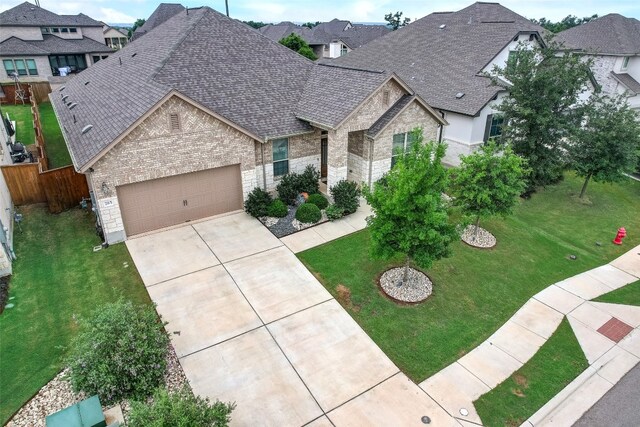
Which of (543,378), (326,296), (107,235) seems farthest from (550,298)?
(107,235)

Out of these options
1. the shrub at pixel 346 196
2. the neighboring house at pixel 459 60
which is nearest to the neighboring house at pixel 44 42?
the neighboring house at pixel 459 60

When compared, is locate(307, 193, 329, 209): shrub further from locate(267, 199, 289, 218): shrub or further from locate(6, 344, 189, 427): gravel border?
locate(6, 344, 189, 427): gravel border

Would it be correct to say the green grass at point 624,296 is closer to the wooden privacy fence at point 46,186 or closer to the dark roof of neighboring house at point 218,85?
the dark roof of neighboring house at point 218,85

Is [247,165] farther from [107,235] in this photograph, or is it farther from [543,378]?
[543,378]

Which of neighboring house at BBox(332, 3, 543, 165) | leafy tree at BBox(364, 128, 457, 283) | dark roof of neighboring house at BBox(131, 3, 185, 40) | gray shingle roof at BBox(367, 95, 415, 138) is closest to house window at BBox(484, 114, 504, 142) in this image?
neighboring house at BBox(332, 3, 543, 165)

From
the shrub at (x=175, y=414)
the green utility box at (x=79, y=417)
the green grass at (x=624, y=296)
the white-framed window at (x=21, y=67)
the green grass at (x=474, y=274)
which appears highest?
the white-framed window at (x=21, y=67)

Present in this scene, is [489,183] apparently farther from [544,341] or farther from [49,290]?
[49,290]
